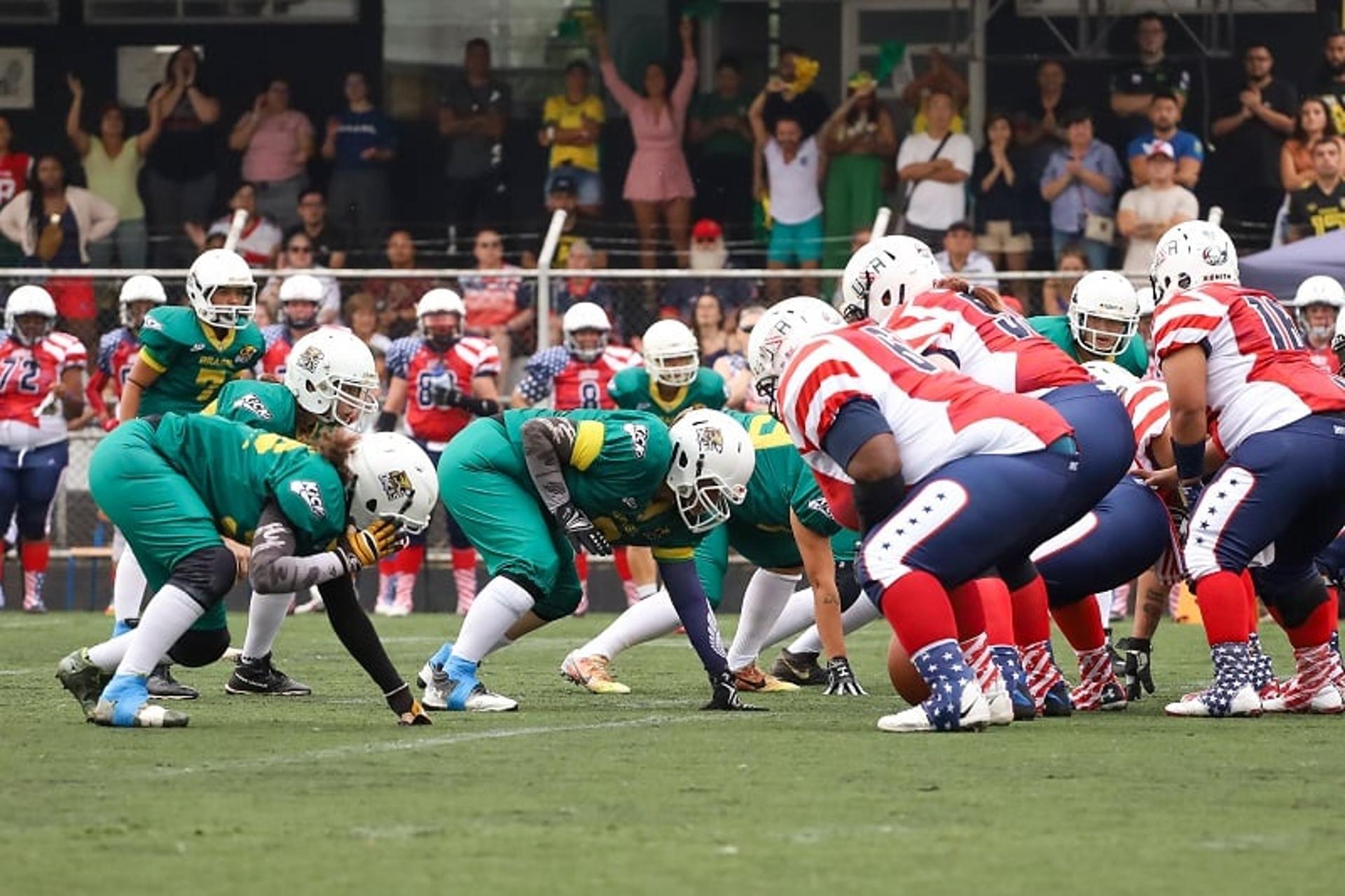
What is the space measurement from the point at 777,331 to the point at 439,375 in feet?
23.2

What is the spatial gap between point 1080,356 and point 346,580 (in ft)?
11.3

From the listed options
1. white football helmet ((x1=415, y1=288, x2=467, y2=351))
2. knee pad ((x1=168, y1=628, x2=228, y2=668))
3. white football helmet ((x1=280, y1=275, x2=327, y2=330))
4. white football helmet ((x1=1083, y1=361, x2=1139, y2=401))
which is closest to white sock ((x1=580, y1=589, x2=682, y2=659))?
knee pad ((x1=168, y1=628, x2=228, y2=668))

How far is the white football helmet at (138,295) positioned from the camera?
14.9 meters

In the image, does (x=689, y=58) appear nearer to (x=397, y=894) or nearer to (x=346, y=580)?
(x=346, y=580)

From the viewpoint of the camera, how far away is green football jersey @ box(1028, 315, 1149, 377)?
10.1 metres

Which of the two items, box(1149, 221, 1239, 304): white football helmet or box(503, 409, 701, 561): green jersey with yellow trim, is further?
box(1149, 221, 1239, 304): white football helmet

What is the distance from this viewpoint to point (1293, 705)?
28.8ft

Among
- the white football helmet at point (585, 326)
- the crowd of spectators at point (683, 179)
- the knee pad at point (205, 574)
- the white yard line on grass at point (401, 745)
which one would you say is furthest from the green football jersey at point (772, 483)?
the crowd of spectators at point (683, 179)

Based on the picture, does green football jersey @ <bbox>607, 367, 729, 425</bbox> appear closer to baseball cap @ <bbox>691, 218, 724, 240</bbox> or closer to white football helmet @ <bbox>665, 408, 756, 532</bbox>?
baseball cap @ <bbox>691, 218, 724, 240</bbox>

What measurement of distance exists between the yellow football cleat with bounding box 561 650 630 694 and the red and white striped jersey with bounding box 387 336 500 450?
6084mm

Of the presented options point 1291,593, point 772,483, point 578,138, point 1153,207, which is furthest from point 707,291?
point 1291,593

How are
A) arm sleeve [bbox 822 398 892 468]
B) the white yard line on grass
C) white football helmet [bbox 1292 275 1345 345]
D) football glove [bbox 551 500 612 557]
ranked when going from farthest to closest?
white football helmet [bbox 1292 275 1345 345], football glove [bbox 551 500 612 557], arm sleeve [bbox 822 398 892 468], the white yard line on grass

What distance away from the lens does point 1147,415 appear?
9.53m

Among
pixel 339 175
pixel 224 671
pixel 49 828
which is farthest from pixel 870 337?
pixel 339 175
